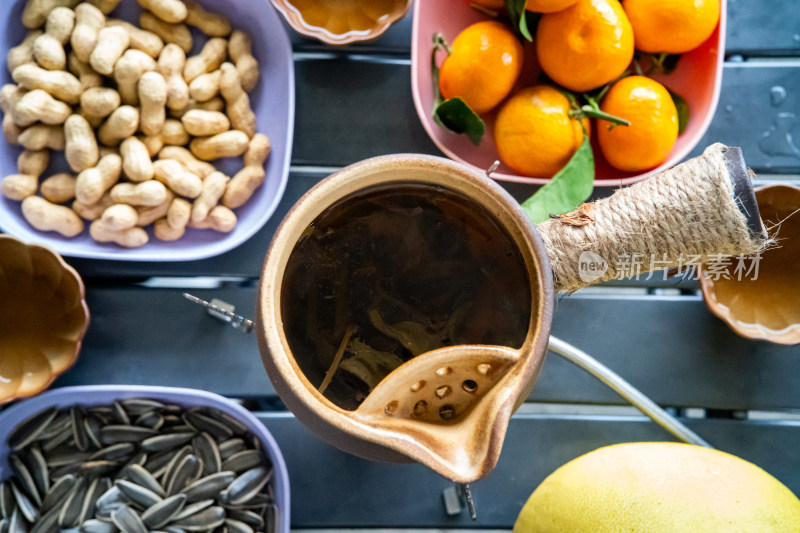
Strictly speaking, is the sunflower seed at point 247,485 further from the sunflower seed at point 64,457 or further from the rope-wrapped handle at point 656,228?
the rope-wrapped handle at point 656,228

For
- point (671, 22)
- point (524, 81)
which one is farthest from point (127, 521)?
point (671, 22)

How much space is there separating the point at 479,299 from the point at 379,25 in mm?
299

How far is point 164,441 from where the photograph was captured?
0.59 meters

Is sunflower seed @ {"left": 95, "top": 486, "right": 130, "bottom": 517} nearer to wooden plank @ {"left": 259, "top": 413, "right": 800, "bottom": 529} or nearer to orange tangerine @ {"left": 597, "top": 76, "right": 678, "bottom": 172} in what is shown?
wooden plank @ {"left": 259, "top": 413, "right": 800, "bottom": 529}

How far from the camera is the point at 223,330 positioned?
62cm

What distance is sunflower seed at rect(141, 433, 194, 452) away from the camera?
0.59 m

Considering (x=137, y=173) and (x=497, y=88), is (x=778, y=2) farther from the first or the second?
(x=137, y=173)

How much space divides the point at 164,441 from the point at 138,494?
5 cm

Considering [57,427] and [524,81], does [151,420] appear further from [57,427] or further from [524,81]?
[524,81]

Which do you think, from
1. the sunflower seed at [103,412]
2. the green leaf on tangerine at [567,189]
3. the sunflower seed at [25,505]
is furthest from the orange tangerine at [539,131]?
the sunflower seed at [25,505]

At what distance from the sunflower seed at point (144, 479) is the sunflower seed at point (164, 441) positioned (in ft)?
0.07

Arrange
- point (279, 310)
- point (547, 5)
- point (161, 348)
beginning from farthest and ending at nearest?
point (161, 348) → point (547, 5) → point (279, 310)

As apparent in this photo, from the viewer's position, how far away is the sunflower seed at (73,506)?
22.6 inches

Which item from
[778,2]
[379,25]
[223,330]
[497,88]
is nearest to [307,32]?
[379,25]
